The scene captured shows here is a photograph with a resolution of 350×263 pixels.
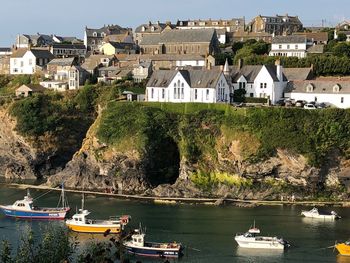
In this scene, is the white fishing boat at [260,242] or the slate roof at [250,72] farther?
the slate roof at [250,72]

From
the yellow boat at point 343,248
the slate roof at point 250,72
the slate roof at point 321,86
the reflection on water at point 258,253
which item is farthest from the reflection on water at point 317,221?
the slate roof at point 250,72

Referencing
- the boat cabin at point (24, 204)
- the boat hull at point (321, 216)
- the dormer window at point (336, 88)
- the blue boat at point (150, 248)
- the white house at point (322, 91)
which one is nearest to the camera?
the blue boat at point (150, 248)

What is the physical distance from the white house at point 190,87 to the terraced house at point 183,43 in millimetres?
20265

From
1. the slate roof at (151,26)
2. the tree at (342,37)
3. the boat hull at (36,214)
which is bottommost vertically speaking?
the boat hull at (36,214)

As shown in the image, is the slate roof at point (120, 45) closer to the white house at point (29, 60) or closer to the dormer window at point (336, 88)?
the white house at point (29, 60)

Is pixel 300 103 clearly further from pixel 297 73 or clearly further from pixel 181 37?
pixel 181 37

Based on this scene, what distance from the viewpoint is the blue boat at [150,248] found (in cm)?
4069

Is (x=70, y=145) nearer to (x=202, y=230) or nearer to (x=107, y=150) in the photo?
(x=107, y=150)

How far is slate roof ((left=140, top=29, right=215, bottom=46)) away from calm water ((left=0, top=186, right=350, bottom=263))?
39.0 m

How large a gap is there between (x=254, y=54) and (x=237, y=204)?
3302cm

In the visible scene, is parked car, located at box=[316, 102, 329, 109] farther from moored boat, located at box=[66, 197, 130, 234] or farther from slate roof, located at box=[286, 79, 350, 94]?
moored boat, located at box=[66, 197, 130, 234]

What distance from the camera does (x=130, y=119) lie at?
2559 inches

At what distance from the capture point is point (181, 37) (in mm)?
92625

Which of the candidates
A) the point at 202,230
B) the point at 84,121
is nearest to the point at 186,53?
the point at 84,121
